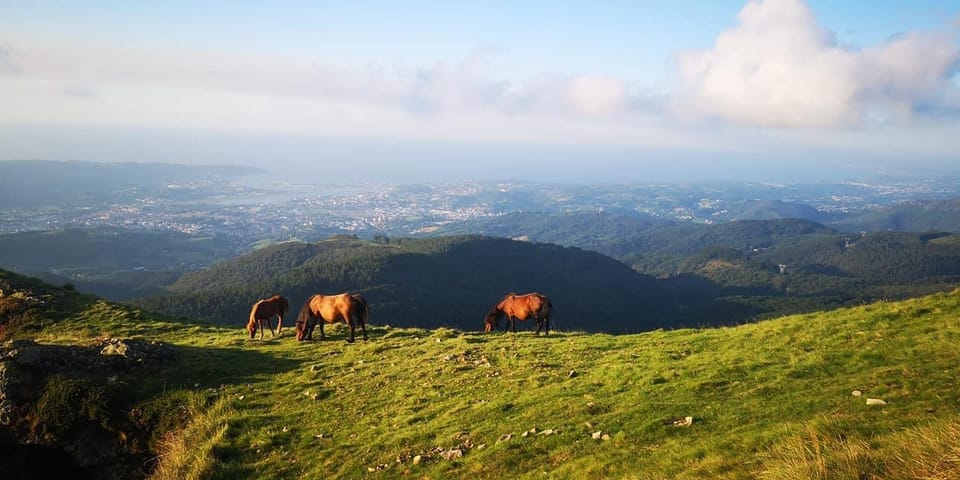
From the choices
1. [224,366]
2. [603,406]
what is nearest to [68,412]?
[224,366]

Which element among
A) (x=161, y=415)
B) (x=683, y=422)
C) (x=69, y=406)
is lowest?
(x=161, y=415)

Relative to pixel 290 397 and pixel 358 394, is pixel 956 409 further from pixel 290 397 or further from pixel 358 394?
pixel 290 397

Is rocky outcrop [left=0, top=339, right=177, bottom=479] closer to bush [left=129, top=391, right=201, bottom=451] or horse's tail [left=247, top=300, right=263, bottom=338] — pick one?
bush [left=129, top=391, right=201, bottom=451]

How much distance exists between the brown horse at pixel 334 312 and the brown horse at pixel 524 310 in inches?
243

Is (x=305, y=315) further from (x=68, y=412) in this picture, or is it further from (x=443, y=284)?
(x=443, y=284)

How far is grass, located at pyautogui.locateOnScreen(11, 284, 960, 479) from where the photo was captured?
282 inches

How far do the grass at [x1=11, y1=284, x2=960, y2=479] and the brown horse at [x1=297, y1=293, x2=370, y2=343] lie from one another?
8.04 feet

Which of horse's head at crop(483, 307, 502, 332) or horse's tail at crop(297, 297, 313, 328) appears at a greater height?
horse's tail at crop(297, 297, 313, 328)

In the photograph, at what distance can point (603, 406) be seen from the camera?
35.2 ft

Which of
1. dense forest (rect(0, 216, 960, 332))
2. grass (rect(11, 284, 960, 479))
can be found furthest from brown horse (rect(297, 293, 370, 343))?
dense forest (rect(0, 216, 960, 332))

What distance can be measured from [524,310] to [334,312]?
8.28m

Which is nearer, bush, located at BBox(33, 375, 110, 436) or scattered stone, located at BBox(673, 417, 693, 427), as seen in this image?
scattered stone, located at BBox(673, 417, 693, 427)

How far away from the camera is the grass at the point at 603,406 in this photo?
23.5 ft

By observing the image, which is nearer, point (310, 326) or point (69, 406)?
point (69, 406)
